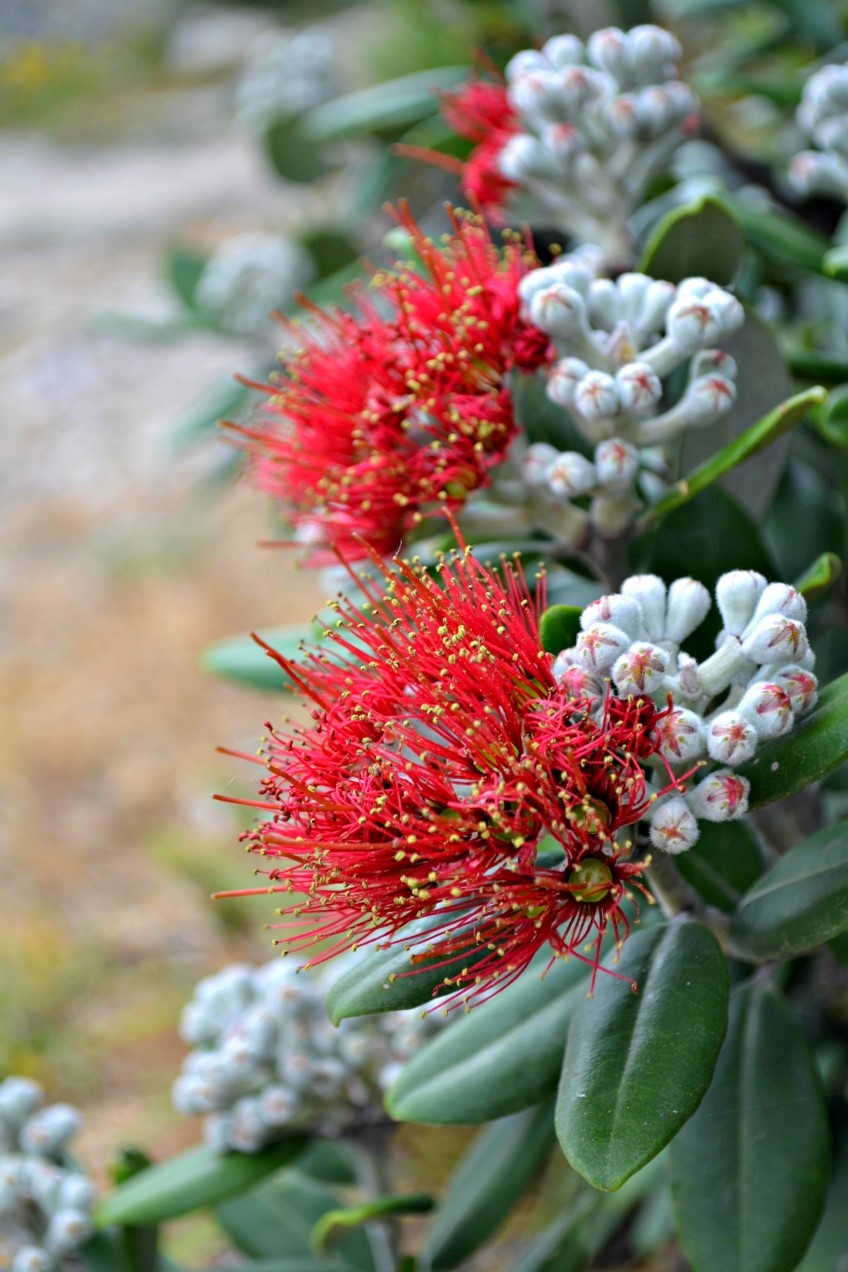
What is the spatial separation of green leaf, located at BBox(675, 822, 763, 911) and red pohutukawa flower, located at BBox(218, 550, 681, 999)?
110mm

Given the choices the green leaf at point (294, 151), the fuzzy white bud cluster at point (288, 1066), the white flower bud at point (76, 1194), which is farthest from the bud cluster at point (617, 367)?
the green leaf at point (294, 151)

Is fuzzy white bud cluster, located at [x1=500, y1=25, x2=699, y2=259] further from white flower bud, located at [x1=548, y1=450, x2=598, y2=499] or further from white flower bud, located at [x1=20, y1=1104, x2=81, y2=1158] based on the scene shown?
white flower bud, located at [x1=20, y1=1104, x2=81, y2=1158]

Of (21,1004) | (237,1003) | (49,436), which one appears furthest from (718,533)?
(49,436)

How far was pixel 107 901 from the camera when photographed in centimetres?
279

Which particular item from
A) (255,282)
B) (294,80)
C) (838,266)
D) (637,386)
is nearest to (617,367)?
(637,386)

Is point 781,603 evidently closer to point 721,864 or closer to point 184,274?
point 721,864

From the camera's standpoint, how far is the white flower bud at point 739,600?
2.10 feet

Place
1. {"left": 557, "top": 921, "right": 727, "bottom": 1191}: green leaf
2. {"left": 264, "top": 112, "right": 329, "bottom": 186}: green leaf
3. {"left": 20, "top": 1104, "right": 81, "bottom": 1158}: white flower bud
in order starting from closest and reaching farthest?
{"left": 557, "top": 921, "right": 727, "bottom": 1191}: green leaf → {"left": 20, "top": 1104, "right": 81, "bottom": 1158}: white flower bud → {"left": 264, "top": 112, "right": 329, "bottom": 186}: green leaf

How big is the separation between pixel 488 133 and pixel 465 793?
72cm

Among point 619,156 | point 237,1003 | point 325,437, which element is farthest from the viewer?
point 237,1003

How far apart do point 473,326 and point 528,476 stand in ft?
0.32

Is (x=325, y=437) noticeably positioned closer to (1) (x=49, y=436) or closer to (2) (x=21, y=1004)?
(2) (x=21, y=1004)

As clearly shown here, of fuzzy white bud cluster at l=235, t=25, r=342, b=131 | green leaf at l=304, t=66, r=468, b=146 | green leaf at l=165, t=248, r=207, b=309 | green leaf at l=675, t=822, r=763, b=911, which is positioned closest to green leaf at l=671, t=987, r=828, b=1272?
green leaf at l=675, t=822, r=763, b=911

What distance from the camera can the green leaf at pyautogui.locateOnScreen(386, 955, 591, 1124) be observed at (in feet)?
2.53
